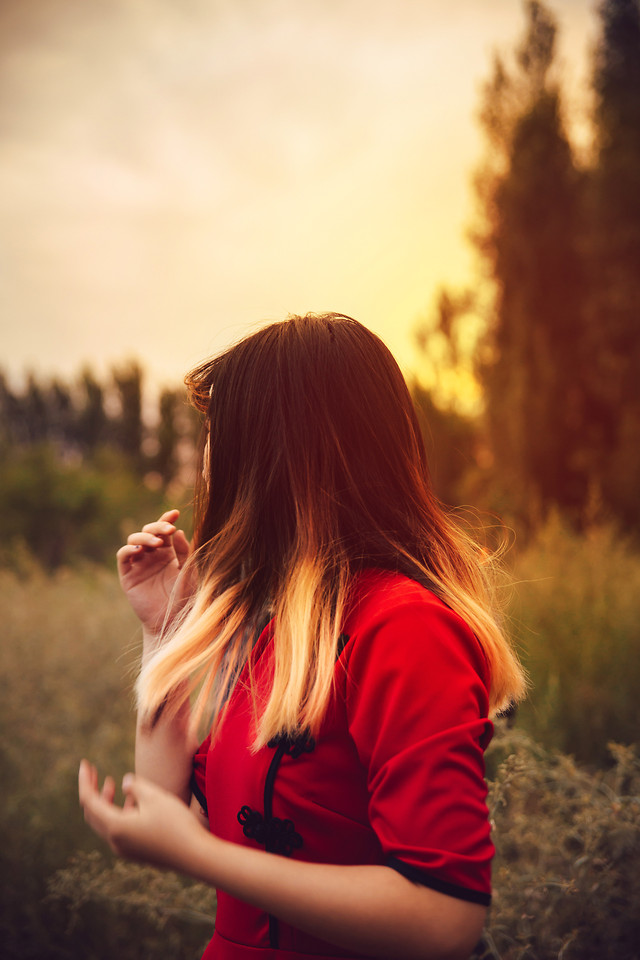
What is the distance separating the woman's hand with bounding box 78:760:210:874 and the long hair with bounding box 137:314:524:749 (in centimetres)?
22

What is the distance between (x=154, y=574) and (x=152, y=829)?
2.28 feet

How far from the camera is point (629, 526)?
10227mm

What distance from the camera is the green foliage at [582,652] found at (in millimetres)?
3104

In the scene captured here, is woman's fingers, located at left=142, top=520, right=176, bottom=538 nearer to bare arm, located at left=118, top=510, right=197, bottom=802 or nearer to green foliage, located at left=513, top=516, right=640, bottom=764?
bare arm, located at left=118, top=510, right=197, bottom=802

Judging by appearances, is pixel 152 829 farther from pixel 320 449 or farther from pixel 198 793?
pixel 320 449

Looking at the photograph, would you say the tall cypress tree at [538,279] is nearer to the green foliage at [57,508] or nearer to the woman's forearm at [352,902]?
the green foliage at [57,508]

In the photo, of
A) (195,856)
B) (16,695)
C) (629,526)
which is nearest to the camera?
(195,856)

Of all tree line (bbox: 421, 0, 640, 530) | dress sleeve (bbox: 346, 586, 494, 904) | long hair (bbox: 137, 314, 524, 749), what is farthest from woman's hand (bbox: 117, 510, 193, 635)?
tree line (bbox: 421, 0, 640, 530)

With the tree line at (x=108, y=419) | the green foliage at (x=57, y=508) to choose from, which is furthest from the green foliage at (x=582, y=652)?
the tree line at (x=108, y=419)

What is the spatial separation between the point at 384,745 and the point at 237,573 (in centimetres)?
46

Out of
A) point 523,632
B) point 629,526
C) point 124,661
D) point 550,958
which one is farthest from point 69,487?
point 550,958

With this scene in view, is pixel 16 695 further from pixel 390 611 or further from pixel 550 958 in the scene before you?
pixel 390 611

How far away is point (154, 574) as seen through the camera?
1.39m

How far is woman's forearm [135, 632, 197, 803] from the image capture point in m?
1.16
